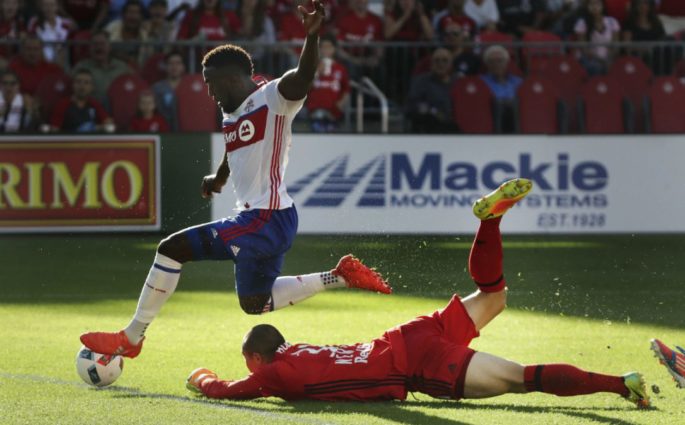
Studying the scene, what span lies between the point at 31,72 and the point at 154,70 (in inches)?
58.6

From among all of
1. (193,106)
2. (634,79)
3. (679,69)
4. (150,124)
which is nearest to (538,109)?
(634,79)

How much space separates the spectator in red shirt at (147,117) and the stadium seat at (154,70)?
82 cm

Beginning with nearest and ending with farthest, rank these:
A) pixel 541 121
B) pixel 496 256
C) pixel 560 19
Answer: pixel 496 256
pixel 541 121
pixel 560 19

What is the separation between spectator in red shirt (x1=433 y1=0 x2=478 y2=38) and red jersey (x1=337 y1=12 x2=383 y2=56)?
0.89 meters

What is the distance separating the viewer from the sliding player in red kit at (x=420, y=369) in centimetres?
695

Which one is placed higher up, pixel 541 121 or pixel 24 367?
pixel 541 121

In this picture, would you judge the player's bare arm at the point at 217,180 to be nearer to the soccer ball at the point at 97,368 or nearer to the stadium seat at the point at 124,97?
the soccer ball at the point at 97,368

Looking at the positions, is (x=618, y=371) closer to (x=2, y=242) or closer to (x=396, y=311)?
→ (x=396, y=311)

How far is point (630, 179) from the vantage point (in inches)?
631

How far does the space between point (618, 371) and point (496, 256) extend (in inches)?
57.1

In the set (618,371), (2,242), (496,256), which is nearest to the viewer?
(496,256)

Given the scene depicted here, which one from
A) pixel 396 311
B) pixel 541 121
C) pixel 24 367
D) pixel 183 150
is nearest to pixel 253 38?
pixel 183 150

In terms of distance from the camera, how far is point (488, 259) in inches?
294

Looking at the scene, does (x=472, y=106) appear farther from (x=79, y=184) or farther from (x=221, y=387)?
(x=221, y=387)
